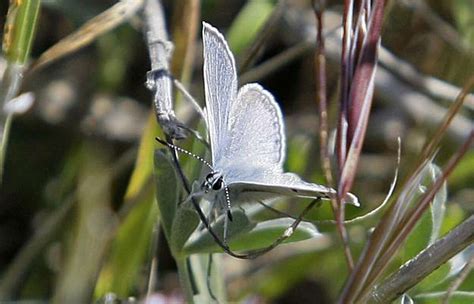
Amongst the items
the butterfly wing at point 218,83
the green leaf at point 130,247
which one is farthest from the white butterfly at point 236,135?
the green leaf at point 130,247

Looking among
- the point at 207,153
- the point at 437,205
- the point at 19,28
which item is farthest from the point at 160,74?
the point at 437,205

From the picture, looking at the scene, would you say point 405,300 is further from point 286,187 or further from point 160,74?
point 160,74

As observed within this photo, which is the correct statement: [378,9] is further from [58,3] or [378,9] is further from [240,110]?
[58,3]

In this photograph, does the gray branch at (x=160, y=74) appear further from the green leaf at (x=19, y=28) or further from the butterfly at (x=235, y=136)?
the green leaf at (x=19, y=28)

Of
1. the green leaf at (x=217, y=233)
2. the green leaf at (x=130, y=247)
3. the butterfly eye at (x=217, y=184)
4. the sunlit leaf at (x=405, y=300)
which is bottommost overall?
the green leaf at (x=130, y=247)

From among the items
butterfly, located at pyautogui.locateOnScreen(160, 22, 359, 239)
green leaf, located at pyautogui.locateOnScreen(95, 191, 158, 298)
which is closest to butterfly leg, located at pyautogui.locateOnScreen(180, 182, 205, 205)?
butterfly, located at pyautogui.locateOnScreen(160, 22, 359, 239)

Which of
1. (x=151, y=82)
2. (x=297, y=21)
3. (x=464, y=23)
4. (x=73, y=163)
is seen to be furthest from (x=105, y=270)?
(x=464, y=23)
